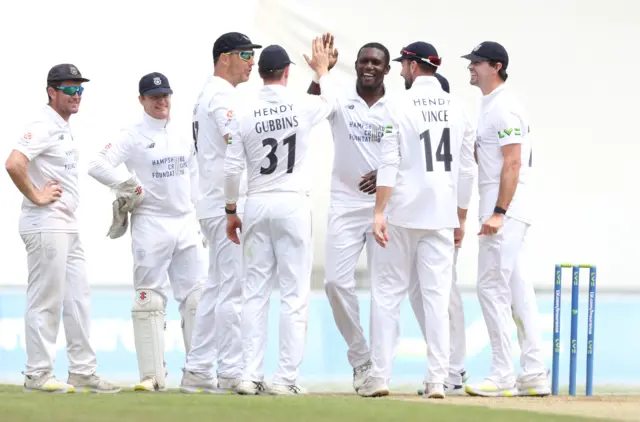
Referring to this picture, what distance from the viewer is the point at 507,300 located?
673cm

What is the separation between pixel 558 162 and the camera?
10.5 meters

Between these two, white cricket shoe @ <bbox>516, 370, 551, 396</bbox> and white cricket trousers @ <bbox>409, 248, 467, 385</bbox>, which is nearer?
white cricket shoe @ <bbox>516, 370, 551, 396</bbox>

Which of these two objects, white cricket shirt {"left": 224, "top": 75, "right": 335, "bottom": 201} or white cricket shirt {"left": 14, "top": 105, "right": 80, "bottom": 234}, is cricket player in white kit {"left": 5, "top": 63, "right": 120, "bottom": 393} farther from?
white cricket shirt {"left": 224, "top": 75, "right": 335, "bottom": 201}

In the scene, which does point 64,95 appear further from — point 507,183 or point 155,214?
point 507,183

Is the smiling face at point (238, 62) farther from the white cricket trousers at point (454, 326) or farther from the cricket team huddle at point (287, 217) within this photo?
the white cricket trousers at point (454, 326)

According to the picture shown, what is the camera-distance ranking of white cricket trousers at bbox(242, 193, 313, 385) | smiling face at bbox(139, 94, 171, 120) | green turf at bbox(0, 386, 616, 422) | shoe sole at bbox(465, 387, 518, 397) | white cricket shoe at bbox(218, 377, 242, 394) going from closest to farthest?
1. green turf at bbox(0, 386, 616, 422)
2. white cricket trousers at bbox(242, 193, 313, 385)
3. shoe sole at bbox(465, 387, 518, 397)
4. white cricket shoe at bbox(218, 377, 242, 394)
5. smiling face at bbox(139, 94, 171, 120)

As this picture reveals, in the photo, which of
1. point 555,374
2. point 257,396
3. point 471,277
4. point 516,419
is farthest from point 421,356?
point 516,419

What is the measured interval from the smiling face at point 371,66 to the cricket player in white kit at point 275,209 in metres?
0.35

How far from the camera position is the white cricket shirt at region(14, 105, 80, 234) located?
675 cm

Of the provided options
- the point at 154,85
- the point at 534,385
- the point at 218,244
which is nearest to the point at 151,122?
the point at 154,85

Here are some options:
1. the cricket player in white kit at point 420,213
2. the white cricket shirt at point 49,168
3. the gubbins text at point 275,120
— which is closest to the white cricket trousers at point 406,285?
the cricket player in white kit at point 420,213

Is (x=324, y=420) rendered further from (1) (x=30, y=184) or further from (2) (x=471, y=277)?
(2) (x=471, y=277)

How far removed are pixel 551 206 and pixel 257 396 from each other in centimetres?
479

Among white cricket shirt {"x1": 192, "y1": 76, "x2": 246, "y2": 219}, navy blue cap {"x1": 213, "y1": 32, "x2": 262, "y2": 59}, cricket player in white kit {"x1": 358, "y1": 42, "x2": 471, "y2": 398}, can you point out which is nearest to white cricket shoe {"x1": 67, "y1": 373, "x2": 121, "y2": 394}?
white cricket shirt {"x1": 192, "y1": 76, "x2": 246, "y2": 219}
